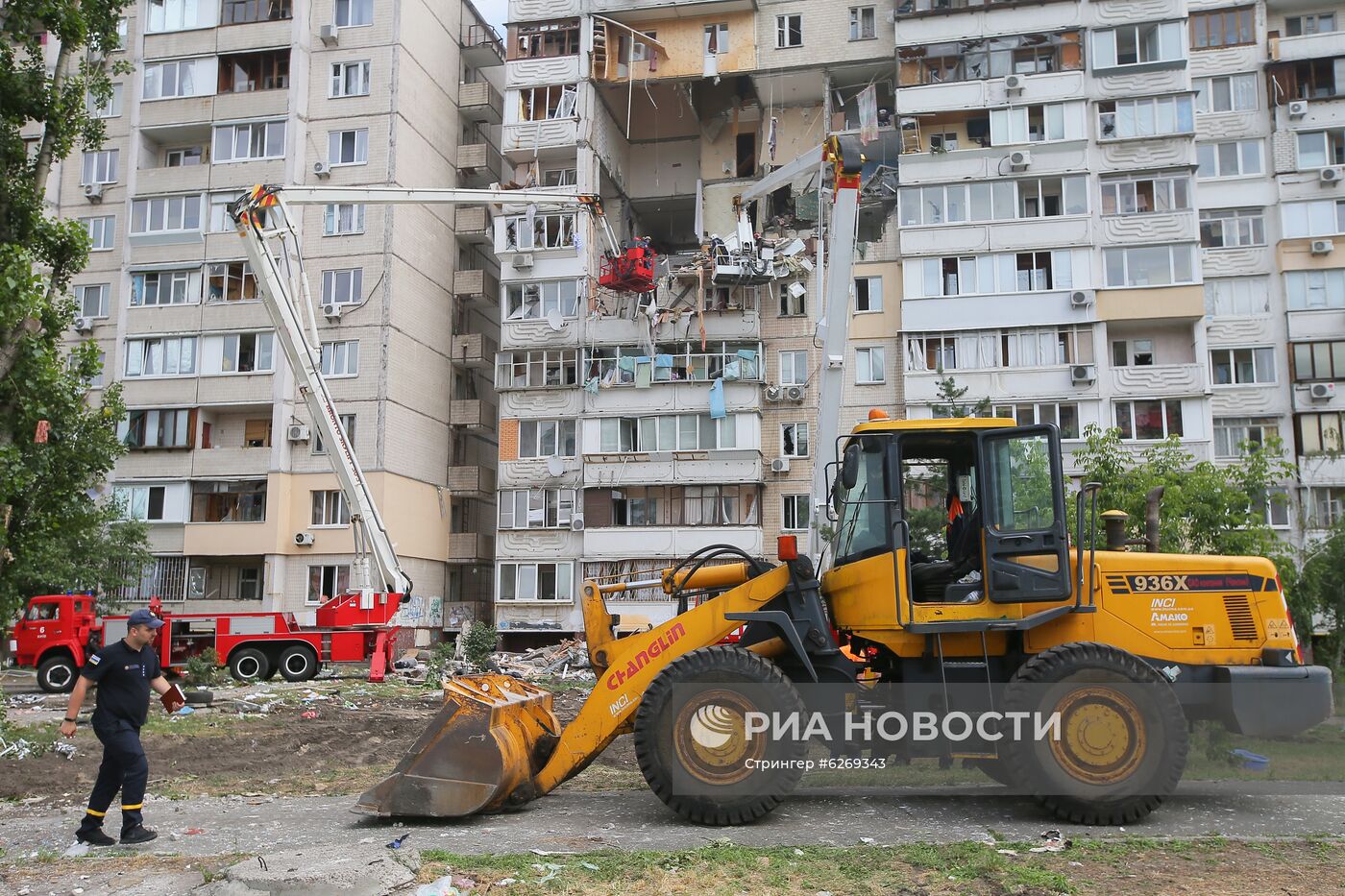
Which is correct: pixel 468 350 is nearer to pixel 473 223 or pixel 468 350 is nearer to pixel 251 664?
pixel 473 223

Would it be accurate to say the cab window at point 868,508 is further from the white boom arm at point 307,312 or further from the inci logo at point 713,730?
the white boom arm at point 307,312

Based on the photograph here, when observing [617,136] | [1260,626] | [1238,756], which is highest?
[617,136]

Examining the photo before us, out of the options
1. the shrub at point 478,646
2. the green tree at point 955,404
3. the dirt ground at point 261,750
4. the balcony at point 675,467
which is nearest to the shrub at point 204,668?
the dirt ground at point 261,750

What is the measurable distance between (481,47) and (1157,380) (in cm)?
2889

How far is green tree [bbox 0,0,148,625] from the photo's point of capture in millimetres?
13383

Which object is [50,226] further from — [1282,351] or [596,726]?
[1282,351]

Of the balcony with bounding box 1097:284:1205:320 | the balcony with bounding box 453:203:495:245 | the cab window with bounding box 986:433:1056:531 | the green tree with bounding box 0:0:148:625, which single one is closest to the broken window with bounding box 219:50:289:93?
the balcony with bounding box 453:203:495:245

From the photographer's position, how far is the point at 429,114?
42.2 metres

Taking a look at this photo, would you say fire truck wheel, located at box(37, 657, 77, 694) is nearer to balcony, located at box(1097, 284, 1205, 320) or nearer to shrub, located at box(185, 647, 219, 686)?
shrub, located at box(185, 647, 219, 686)

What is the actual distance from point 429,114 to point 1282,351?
30884 millimetres

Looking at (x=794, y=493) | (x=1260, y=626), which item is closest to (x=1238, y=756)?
(x=1260, y=626)

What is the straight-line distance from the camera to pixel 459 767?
8906 millimetres

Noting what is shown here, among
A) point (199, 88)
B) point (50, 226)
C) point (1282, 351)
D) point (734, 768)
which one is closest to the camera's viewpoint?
point (734, 768)

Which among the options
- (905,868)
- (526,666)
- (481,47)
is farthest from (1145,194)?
(905,868)
